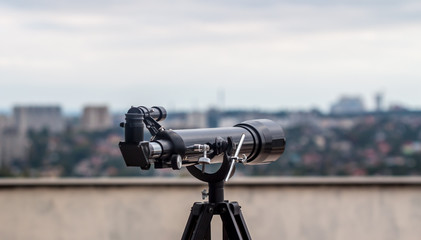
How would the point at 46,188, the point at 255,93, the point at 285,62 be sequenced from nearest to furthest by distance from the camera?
the point at 46,188 → the point at 255,93 → the point at 285,62

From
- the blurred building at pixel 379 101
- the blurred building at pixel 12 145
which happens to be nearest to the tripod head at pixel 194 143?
the blurred building at pixel 379 101

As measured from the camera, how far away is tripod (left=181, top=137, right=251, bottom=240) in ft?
8.34

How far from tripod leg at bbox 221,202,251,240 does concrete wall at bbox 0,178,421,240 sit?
2.52 meters

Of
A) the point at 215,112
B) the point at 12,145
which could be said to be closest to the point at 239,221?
the point at 215,112

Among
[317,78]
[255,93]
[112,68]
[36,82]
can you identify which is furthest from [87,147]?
[112,68]

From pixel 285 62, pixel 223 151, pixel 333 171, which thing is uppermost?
pixel 285 62

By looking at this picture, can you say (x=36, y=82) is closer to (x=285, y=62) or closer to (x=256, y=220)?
(x=285, y=62)

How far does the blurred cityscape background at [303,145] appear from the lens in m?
11.1

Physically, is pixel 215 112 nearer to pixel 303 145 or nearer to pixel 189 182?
pixel 189 182

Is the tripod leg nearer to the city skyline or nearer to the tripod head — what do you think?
the tripod head

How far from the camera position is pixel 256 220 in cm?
519

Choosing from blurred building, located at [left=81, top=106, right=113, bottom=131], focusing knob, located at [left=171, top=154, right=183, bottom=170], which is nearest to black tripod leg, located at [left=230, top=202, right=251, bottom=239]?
focusing knob, located at [left=171, top=154, right=183, bottom=170]

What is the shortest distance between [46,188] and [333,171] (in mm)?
6348

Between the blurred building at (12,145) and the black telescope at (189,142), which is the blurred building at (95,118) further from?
the black telescope at (189,142)
